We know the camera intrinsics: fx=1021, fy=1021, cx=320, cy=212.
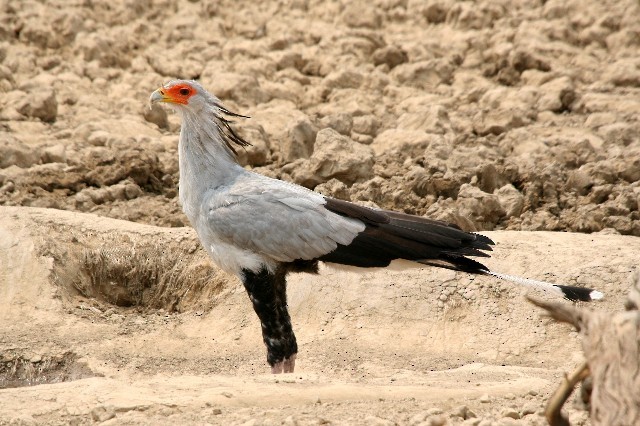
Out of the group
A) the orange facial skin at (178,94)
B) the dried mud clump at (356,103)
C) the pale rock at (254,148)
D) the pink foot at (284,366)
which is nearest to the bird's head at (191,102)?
the orange facial skin at (178,94)

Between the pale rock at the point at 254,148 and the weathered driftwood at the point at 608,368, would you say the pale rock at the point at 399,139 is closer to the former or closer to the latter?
the pale rock at the point at 254,148

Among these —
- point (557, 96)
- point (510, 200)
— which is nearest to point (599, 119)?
point (557, 96)

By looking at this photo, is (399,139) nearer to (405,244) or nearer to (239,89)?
→ (239,89)

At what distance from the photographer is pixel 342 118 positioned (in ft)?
37.0

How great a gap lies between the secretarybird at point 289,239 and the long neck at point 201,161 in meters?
0.01

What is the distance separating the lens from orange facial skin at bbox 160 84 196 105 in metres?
7.00

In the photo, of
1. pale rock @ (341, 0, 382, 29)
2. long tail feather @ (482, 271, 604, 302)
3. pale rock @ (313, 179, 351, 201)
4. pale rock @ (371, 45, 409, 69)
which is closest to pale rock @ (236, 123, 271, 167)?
pale rock @ (313, 179, 351, 201)

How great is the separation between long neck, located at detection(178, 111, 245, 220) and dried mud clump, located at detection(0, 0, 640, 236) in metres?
2.48

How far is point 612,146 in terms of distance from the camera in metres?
10.7

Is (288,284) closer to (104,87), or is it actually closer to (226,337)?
(226,337)

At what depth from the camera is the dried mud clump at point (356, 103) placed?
9758mm

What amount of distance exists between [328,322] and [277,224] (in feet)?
4.75

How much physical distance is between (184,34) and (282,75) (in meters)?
1.58

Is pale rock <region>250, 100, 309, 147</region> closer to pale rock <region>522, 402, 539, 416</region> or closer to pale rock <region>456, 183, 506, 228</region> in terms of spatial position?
pale rock <region>456, 183, 506, 228</region>
